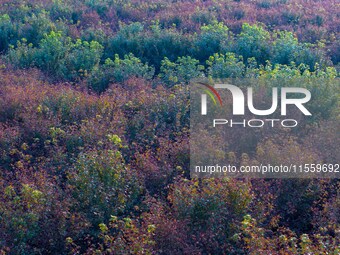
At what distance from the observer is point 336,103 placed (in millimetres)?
8391

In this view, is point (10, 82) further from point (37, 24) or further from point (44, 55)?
point (37, 24)

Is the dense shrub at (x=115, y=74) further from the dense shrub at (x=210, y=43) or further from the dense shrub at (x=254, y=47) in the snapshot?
the dense shrub at (x=254, y=47)

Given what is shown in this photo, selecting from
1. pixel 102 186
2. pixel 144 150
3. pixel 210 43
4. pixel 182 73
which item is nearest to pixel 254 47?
pixel 210 43

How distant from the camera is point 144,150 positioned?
25.5ft

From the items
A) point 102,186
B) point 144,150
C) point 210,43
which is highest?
point 102,186

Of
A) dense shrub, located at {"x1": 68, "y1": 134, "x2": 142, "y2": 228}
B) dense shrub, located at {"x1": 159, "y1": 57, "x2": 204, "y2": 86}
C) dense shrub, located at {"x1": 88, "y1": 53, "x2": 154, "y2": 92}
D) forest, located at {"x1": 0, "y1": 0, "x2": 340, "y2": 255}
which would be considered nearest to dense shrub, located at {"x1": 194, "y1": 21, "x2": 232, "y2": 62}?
forest, located at {"x1": 0, "y1": 0, "x2": 340, "y2": 255}

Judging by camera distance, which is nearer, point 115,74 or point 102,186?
point 102,186

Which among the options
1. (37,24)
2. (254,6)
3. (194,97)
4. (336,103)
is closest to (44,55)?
(37,24)

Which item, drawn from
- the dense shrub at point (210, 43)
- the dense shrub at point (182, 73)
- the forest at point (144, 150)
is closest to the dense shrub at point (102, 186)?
the forest at point (144, 150)

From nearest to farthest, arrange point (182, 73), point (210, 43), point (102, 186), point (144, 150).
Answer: point (102, 186)
point (144, 150)
point (182, 73)
point (210, 43)

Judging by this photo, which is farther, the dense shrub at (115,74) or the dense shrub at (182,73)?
the dense shrub at (115,74)

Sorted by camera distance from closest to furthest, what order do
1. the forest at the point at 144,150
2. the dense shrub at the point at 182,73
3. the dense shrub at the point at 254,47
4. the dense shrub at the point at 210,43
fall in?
1. the forest at the point at 144,150
2. the dense shrub at the point at 182,73
3. the dense shrub at the point at 254,47
4. the dense shrub at the point at 210,43

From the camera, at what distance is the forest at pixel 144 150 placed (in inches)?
218

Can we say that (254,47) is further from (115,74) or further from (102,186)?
(102,186)
